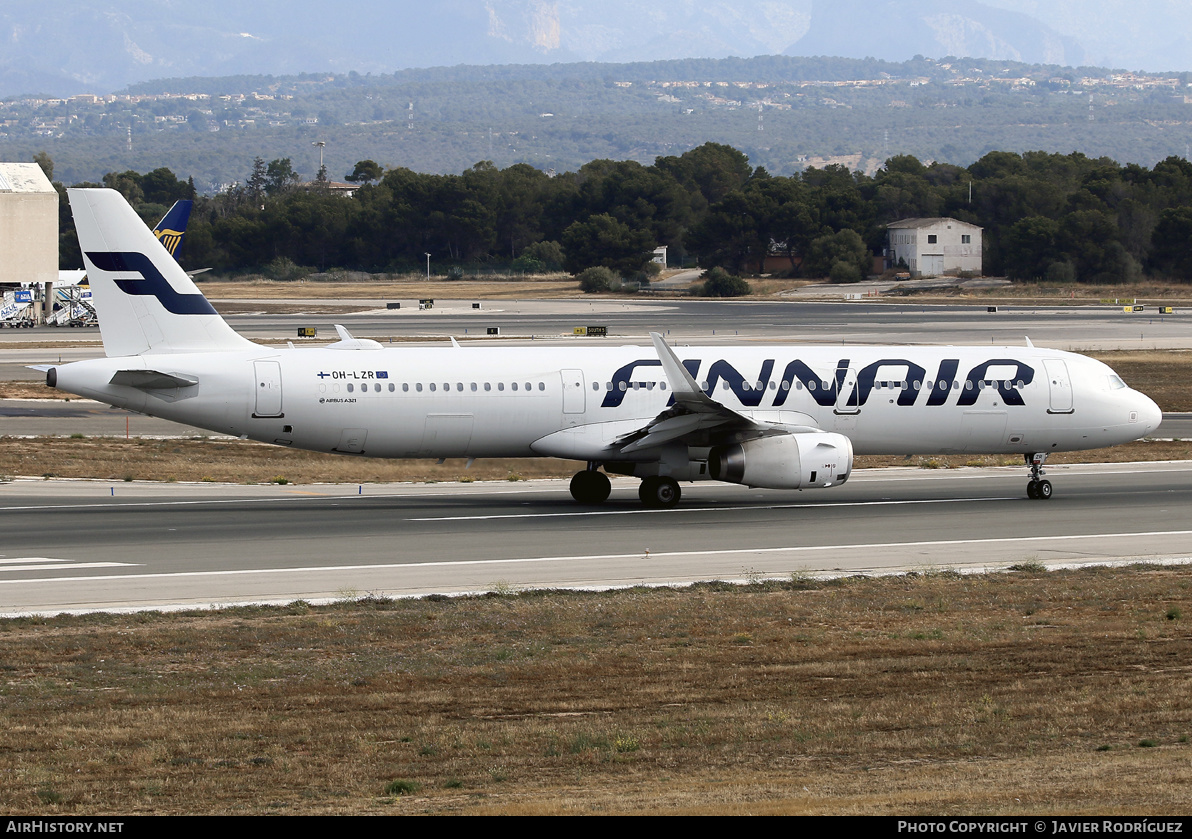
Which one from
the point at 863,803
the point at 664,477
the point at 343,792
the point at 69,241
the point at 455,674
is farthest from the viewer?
the point at 69,241

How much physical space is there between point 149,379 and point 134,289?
7.13ft

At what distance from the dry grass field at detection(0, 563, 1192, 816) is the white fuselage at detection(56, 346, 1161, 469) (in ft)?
33.0

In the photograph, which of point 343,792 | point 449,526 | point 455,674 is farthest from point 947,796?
point 449,526

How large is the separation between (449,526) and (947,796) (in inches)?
790

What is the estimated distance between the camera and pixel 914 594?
21297 millimetres

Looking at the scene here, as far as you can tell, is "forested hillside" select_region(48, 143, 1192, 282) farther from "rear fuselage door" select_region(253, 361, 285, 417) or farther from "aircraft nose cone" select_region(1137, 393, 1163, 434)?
"rear fuselage door" select_region(253, 361, 285, 417)

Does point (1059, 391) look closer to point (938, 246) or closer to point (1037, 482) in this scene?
point (1037, 482)

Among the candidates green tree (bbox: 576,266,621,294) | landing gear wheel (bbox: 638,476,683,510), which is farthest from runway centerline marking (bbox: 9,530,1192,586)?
green tree (bbox: 576,266,621,294)

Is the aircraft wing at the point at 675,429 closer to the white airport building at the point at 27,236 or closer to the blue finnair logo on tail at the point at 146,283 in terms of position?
the blue finnair logo on tail at the point at 146,283

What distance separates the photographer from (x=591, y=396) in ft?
103

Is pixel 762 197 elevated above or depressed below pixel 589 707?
above

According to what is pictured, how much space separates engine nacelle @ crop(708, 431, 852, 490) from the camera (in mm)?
29859

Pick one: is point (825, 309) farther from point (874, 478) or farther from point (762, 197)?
point (874, 478)

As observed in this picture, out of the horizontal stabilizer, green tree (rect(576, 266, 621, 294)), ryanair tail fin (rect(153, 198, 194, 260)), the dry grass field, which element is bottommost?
the dry grass field
